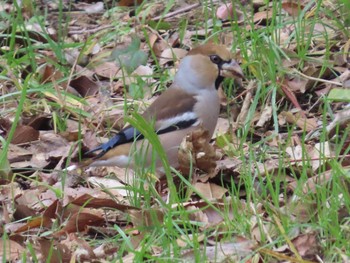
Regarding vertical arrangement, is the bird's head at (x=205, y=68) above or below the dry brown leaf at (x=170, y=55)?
above

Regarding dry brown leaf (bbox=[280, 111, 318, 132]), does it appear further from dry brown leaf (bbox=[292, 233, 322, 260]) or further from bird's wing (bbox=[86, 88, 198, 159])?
dry brown leaf (bbox=[292, 233, 322, 260])

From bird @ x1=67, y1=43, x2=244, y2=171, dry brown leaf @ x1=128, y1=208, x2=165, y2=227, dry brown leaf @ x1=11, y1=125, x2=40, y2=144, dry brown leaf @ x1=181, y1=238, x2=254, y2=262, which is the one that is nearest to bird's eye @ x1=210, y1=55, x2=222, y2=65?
bird @ x1=67, y1=43, x2=244, y2=171

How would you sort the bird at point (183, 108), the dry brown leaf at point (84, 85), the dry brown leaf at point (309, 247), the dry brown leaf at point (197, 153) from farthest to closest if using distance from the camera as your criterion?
the dry brown leaf at point (84, 85)
the bird at point (183, 108)
the dry brown leaf at point (197, 153)
the dry brown leaf at point (309, 247)

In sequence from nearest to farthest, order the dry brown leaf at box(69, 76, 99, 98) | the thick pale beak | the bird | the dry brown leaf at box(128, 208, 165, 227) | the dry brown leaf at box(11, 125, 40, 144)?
the dry brown leaf at box(128, 208, 165, 227) < the bird < the thick pale beak < the dry brown leaf at box(11, 125, 40, 144) < the dry brown leaf at box(69, 76, 99, 98)

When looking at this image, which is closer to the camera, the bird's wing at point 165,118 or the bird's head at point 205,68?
the bird's wing at point 165,118

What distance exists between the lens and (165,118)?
5262 mm

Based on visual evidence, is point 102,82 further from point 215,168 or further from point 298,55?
point 215,168

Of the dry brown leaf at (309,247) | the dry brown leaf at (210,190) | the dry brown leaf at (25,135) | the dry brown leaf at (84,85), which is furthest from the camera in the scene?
the dry brown leaf at (84,85)

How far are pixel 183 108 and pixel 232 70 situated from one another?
0.35 metres

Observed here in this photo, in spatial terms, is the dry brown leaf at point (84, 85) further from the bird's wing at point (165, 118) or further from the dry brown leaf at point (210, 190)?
the dry brown leaf at point (210, 190)

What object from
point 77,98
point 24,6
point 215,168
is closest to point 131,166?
point 215,168

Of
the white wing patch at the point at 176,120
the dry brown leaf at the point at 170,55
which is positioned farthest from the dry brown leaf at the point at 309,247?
the dry brown leaf at the point at 170,55

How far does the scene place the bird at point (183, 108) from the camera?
5.16m

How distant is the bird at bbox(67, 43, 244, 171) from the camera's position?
16.9ft
